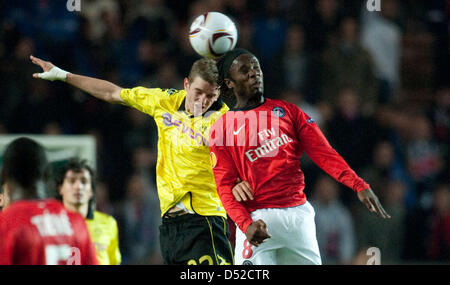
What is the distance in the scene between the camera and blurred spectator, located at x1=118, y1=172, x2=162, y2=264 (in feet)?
25.5

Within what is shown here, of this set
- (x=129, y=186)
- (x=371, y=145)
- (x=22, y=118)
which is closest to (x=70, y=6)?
(x=22, y=118)

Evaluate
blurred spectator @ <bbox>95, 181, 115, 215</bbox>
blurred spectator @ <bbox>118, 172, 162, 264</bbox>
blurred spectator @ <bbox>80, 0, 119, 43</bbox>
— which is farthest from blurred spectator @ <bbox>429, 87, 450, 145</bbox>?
blurred spectator @ <bbox>80, 0, 119, 43</bbox>

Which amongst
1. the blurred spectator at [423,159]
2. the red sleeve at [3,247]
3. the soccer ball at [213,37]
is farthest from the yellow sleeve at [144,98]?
the blurred spectator at [423,159]

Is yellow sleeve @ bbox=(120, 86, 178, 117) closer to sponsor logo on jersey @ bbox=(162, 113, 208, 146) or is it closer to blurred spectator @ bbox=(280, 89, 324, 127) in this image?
sponsor logo on jersey @ bbox=(162, 113, 208, 146)

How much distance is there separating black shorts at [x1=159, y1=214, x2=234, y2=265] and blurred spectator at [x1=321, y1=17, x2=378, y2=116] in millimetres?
3869

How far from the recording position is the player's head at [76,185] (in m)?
6.29

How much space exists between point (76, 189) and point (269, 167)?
2.18m

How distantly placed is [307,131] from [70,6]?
5.07m

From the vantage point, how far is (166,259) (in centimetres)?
530

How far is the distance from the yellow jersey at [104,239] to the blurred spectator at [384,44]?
4.05 m

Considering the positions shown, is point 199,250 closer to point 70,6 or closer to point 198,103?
Result: point 198,103

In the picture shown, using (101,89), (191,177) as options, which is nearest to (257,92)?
(191,177)

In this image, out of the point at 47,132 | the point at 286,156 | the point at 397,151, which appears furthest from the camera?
the point at 397,151

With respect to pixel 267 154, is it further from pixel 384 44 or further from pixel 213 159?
pixel 384 44
